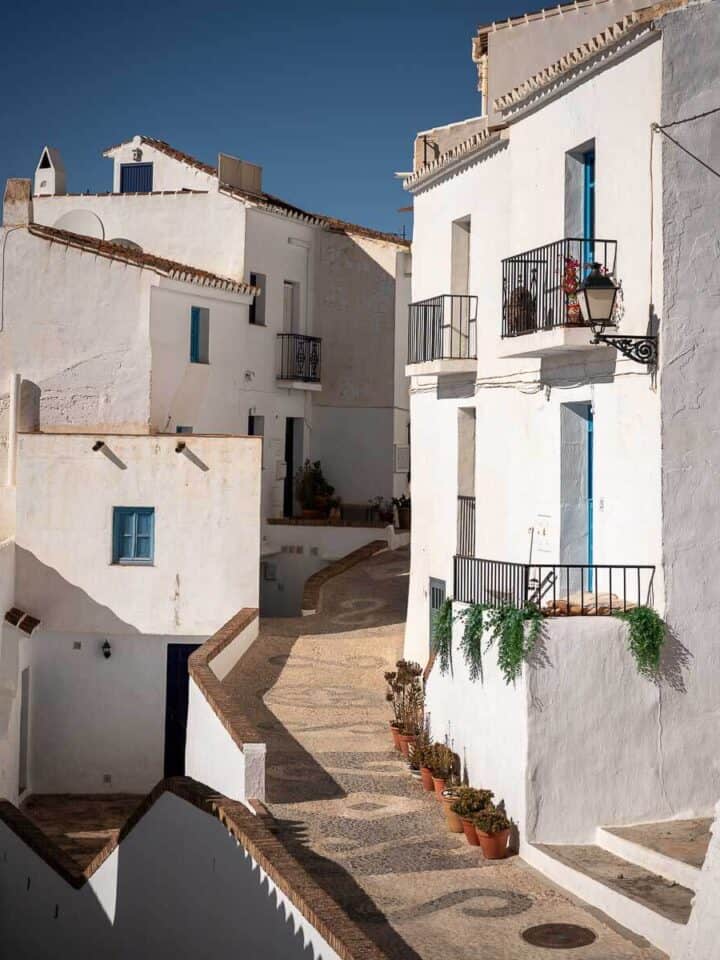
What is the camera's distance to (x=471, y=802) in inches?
589

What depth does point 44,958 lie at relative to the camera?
18.3 meters

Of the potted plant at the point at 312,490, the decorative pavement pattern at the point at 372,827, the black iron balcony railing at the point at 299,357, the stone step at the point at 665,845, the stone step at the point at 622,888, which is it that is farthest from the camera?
the black iron balcony railing at the point at 299,357

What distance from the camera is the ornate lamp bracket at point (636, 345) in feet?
49.0

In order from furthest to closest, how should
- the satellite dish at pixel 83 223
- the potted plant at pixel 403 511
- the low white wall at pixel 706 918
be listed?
the satellite dish at pixel 83 223 → the potted plant at pixel 403 511 → the low white wall at pixel 706 918

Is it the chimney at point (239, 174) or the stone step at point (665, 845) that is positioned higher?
the chimney at point (239, 174)

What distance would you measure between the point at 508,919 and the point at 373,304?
76.8 feet

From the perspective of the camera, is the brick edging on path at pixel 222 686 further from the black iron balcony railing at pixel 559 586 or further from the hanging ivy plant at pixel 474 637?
the black iron balcony railing at pixel 559 586

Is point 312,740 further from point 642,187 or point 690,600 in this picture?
point 642,187

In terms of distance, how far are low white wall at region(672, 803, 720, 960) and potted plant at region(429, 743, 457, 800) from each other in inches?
208

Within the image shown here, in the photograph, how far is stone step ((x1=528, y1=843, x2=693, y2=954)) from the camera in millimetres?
12102

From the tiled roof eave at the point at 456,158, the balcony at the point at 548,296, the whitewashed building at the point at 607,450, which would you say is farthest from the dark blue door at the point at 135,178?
the balcony at the point at 548,296

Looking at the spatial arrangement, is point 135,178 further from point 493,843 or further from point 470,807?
point 493,843

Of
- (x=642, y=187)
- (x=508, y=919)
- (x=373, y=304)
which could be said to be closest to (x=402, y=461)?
(x=373, y=304)

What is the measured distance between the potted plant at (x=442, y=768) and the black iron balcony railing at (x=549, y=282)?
535 cm
